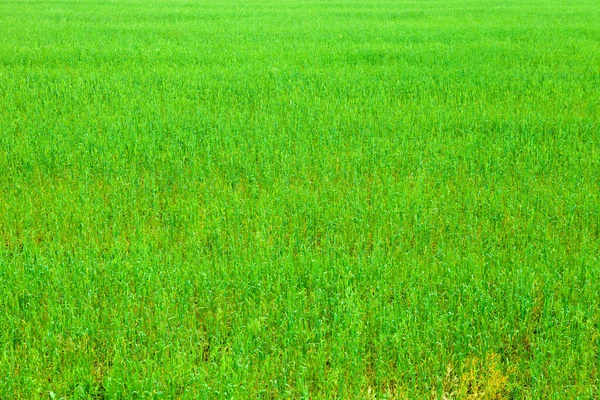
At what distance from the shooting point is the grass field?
366 centimetres

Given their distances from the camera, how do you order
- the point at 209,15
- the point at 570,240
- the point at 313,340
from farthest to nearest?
the point at 209,15 < the point at 570,240 < the point at 313,340

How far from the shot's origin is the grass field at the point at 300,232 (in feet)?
12.0

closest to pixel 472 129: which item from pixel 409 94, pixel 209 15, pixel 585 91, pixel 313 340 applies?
pixel 409 94

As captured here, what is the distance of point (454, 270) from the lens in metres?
4.56

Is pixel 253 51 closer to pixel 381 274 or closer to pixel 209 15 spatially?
pixel 209 15

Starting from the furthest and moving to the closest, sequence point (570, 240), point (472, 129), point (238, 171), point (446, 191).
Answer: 1. point (472, 129)
2. point (238, 171)
3. point (446, 191)
4. point (570, 240)

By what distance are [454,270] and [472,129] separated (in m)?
3.77

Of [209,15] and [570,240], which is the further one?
[209,15]

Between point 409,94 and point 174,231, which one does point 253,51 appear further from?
point 174,231

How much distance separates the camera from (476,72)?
1098 cm

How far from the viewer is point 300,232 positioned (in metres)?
5.30

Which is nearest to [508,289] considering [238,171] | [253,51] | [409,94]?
[238,171]

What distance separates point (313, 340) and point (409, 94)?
636cm

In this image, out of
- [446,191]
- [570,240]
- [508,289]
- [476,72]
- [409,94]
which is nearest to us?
[508,289]
